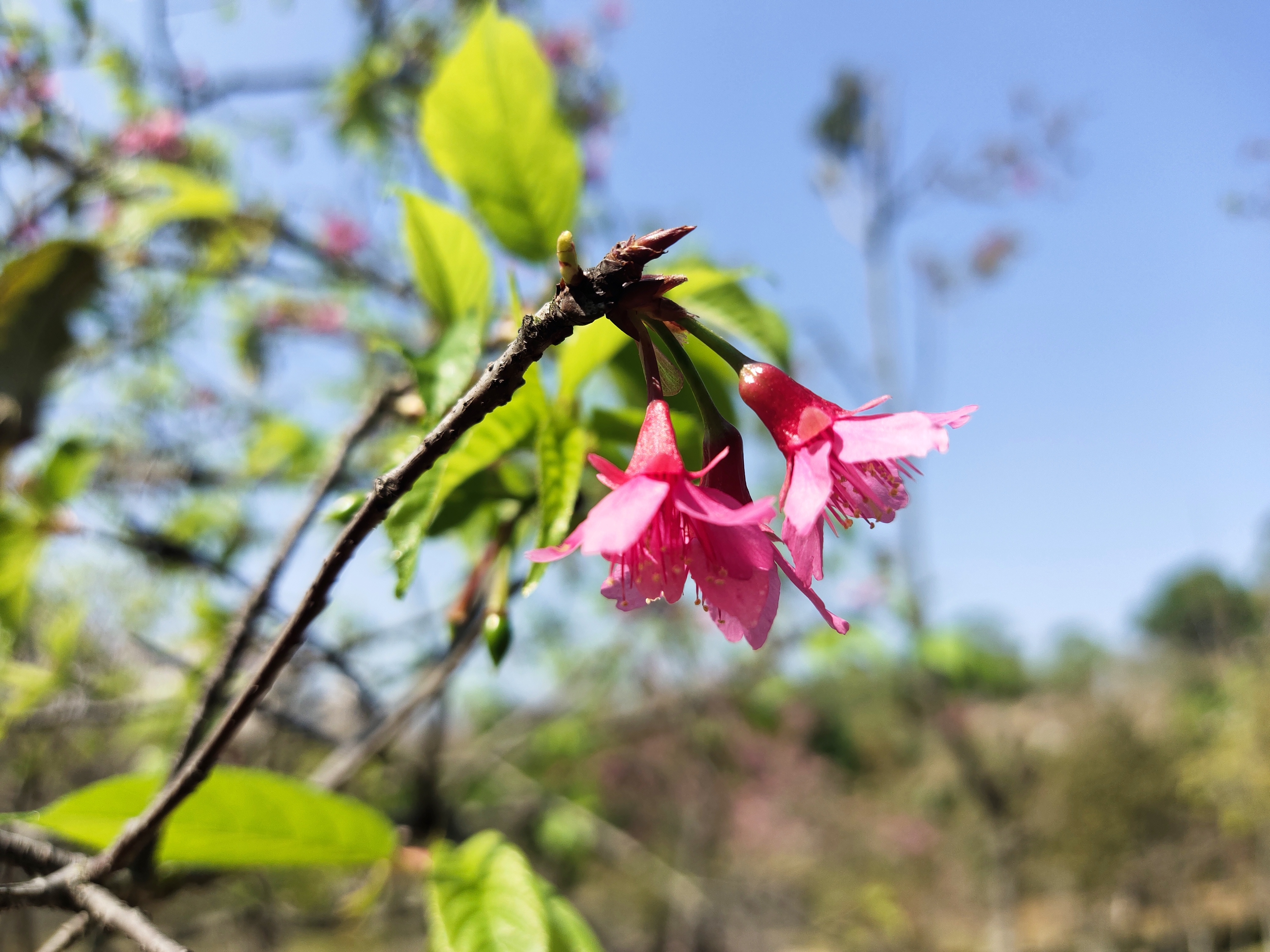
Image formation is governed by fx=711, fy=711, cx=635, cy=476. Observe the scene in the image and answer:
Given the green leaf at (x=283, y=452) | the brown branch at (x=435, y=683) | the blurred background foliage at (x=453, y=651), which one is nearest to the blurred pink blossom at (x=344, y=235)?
the blurred background foliage at (x=453, y=651)

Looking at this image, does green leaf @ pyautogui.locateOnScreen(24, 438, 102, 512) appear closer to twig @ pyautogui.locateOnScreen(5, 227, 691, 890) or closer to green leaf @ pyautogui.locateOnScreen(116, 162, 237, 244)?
green leaf @ pyautogui.locateOnScreen(116, 162, 237, 244)

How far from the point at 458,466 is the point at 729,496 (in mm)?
241

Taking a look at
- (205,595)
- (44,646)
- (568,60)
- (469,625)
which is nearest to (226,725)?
(469,625)

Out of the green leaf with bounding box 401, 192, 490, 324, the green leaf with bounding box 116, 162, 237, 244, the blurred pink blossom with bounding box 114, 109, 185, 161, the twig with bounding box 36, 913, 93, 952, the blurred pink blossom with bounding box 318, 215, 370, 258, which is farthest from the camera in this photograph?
the blurred pink blossom with bounding box 318, 215, 370, 258

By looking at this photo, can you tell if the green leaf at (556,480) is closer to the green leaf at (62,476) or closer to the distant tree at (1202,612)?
the green leaf at (62,476)

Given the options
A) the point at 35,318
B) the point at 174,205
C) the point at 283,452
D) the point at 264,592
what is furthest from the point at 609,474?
the point at 283,452

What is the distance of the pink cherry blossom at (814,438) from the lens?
0.53 meters

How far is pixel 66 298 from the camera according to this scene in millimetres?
1508

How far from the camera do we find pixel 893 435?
1.80 ft

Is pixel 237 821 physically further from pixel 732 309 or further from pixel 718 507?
pixel 732 309

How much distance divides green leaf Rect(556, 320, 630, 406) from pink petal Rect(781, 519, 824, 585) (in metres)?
0.28

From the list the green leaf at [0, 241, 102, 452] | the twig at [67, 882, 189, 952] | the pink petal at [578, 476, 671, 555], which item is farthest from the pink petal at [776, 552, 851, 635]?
the green leaf at [0, 241, 102, 452]

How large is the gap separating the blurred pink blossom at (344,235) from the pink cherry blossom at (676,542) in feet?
13.3

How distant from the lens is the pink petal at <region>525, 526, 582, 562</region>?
0.51 m
